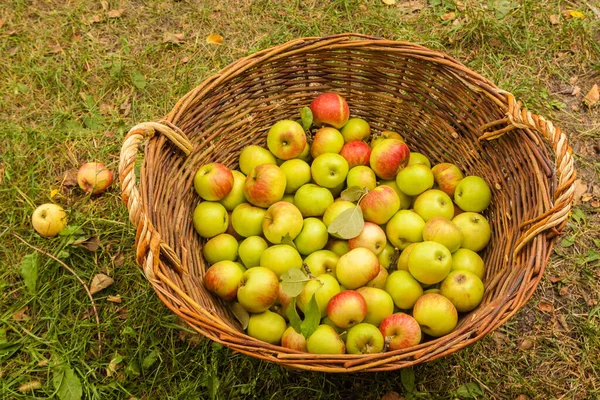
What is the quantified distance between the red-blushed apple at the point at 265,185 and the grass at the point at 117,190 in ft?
2.39

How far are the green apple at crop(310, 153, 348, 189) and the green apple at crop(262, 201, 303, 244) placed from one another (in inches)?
9.0

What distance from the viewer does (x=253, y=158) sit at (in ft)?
8.24

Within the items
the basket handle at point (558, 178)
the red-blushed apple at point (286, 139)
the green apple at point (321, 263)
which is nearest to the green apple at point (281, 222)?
the green apple at point (321, 263)

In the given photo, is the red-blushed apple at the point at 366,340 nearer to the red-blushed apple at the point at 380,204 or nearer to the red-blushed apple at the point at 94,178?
the red-blushed apple at the point at 380,204

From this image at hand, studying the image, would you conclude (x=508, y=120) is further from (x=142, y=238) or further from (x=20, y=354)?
(x=20, y=354)

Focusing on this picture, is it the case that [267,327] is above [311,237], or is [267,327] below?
below

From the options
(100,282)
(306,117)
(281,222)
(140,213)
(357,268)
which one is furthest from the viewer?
(100,282)

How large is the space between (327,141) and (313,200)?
0.32 m

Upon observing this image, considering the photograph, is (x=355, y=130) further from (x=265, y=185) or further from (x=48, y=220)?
(x=48, y=220)

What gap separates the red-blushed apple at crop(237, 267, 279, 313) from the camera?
202 centimetres

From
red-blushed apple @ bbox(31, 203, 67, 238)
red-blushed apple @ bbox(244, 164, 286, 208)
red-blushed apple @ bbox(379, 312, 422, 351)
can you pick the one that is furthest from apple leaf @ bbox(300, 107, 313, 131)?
red-blushed apple @ bbox(31, 203, 67, 238)

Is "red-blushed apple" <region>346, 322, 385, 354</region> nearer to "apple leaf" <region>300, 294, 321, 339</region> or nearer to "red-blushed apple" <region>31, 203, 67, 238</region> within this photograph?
"apple leaf" <region>300, 294, 321, 339</region>

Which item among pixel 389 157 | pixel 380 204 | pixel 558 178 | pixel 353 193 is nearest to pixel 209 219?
pixel 353 193

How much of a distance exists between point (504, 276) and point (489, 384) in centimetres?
73
